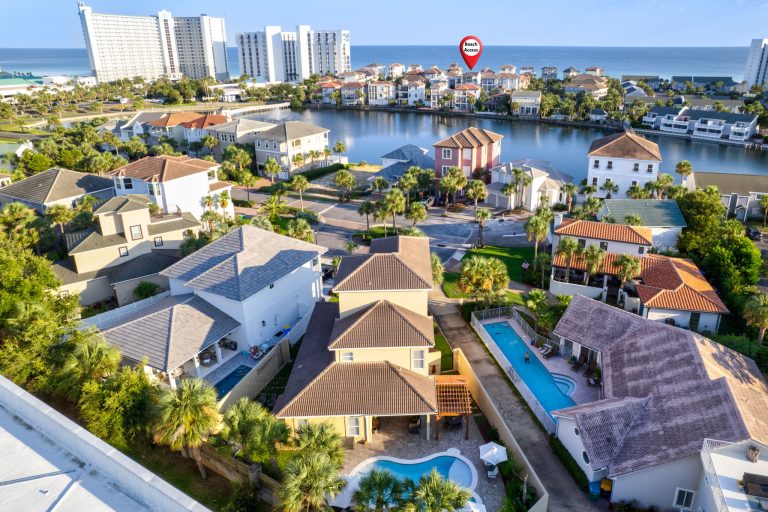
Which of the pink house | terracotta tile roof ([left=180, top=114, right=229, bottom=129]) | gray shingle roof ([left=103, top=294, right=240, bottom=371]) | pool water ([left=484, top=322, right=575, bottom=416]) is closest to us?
gray shingle roof ([left=103, top=294, right=240, bottom=371])

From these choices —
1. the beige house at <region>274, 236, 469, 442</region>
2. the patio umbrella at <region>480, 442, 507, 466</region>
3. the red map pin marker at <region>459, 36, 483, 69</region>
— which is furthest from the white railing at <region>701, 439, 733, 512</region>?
the red map pin marker at <region>459, 36, 483, 69</region>

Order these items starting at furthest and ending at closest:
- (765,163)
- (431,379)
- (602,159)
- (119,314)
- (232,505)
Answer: (765,163), (602,159), (119,314), (431,379), (232,505)

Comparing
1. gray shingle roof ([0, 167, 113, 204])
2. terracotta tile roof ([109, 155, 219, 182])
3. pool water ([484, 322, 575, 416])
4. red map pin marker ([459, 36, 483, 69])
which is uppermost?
red map pin marker ([459, 36, 483, 69])

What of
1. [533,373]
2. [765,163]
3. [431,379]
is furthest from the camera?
[765,163]

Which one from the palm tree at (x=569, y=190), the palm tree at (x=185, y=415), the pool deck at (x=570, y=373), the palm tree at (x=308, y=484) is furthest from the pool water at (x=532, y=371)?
the palm tree at (x=569, y=190)

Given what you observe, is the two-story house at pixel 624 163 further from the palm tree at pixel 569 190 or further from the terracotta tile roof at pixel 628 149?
the palm tree at pixel 569 190

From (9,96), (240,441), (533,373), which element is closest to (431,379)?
(533,373)

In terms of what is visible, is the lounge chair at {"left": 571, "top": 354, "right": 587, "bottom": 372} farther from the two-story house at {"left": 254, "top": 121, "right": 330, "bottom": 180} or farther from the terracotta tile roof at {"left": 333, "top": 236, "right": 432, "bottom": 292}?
the two-story house at {"left": 254, "top": 121, "right": 330, "bottom": 180}

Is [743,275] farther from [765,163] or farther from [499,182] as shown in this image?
[765,163]
